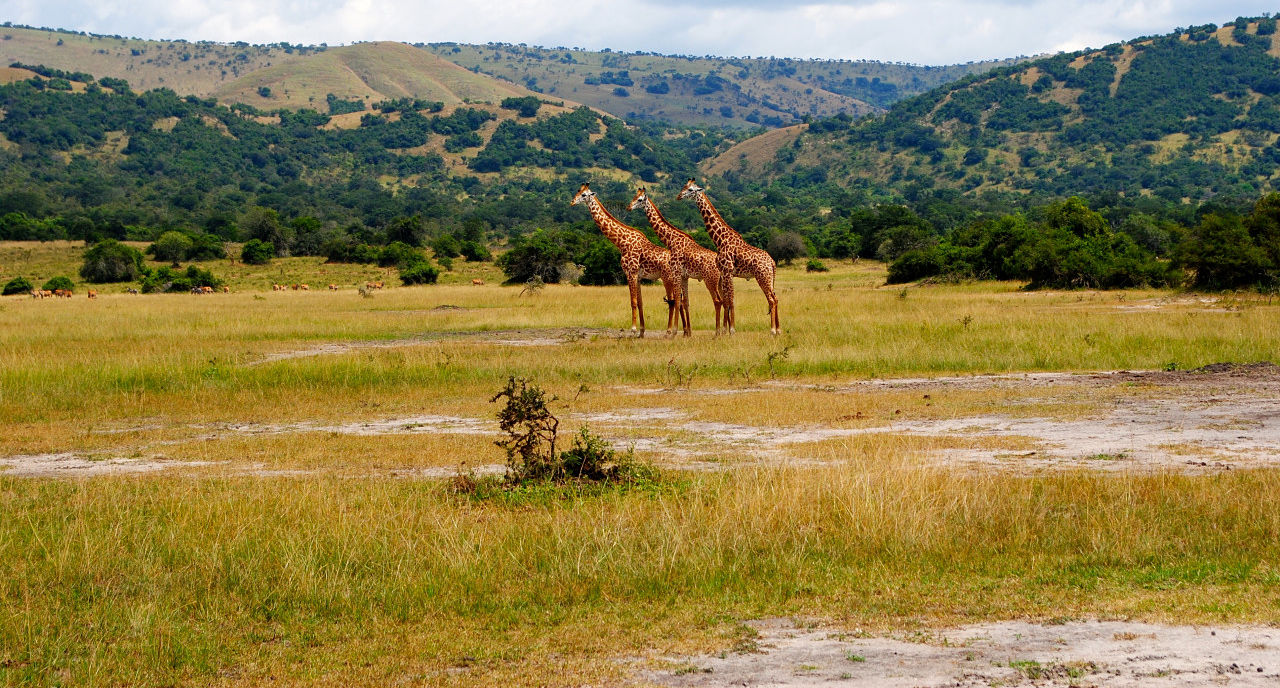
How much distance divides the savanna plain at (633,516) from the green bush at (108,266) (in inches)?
1400

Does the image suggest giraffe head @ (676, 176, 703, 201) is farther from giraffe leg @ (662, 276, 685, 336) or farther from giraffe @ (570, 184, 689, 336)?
giraffe leg @ (662, 276, 685, 336)

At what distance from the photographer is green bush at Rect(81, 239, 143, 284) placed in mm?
52969

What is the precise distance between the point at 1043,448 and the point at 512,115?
18106 cm

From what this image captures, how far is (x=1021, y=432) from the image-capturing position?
1328 centimetres

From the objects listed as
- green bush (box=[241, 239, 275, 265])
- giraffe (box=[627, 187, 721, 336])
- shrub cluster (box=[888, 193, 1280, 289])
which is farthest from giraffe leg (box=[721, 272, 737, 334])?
green bush (box=[241, 239, 275, 265])

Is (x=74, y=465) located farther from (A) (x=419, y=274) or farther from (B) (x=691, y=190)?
(A) (x=419, y=274)

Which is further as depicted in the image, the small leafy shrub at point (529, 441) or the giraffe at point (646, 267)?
the giraffe at point (646, 267)

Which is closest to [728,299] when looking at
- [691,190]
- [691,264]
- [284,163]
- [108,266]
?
[691,264]

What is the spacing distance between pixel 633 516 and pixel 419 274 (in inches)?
1759

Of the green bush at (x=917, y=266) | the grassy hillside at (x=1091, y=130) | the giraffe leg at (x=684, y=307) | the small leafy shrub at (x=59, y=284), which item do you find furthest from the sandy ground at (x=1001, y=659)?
the grassy hillside at (x=1091, y=130)

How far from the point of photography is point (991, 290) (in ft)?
132

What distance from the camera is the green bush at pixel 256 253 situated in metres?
60.7

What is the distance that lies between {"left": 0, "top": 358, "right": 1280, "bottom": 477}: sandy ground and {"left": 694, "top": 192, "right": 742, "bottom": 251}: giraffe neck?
30.6 feet

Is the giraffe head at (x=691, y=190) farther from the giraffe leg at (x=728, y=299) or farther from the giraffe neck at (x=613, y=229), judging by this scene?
the giraffe leg at (x=728, y=299)
